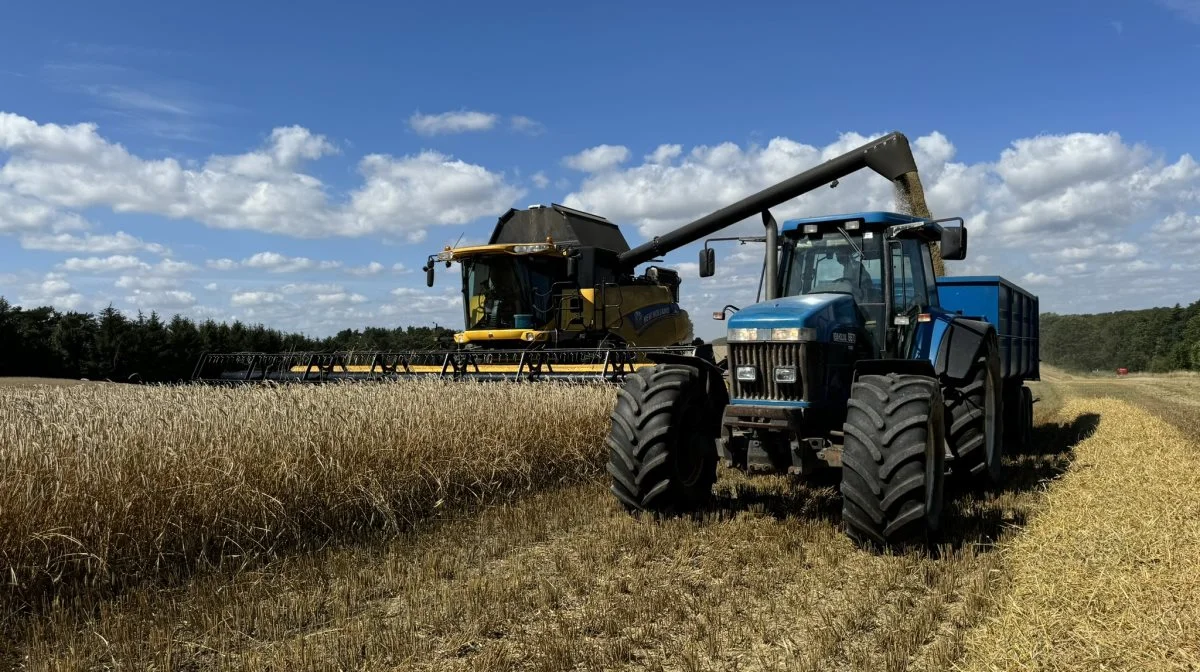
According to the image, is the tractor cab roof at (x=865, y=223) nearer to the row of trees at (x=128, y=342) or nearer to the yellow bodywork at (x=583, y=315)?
the yellow bodywork at (x=583, y=315)

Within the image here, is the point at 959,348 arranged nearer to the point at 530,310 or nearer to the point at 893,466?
the point at 893,466

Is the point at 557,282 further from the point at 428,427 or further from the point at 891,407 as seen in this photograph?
the point at 891,407

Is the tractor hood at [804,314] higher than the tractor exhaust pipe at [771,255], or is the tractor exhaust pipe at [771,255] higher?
the tractor exhaust pipe at [771,255]

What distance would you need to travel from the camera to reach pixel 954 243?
593 cm

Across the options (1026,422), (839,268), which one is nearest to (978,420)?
(839,268)

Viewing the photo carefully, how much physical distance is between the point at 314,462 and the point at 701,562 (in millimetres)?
2836

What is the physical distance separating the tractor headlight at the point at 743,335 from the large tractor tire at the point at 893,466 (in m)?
0.89

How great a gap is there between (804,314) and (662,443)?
133 cm

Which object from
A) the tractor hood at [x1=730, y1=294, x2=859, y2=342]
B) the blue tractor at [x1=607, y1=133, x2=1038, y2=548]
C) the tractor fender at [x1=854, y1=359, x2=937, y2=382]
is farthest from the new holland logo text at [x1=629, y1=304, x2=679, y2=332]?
the tractor fender at [x1=854, y1=359, x2=937, y2=382]

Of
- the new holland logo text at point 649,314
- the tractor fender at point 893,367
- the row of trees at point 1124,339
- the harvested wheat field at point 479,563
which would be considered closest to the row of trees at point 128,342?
the new holland logo text at point 649,314

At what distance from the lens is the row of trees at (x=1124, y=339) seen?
48750 millimetres

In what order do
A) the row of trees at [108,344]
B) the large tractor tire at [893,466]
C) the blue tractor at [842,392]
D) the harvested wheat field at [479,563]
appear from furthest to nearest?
the row of trees at [108,344] < the blue tractor at [842,392] < the large tractor tire at [893,466] < the harvested wheat field at [479,563]

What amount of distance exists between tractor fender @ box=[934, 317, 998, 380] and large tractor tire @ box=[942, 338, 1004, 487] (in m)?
0.09

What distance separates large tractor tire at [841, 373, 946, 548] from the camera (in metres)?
4.61
